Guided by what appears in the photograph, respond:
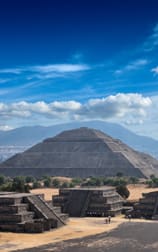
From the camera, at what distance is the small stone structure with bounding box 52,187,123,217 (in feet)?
217

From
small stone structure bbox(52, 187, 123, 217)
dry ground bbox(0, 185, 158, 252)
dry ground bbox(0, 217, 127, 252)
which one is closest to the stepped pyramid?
small stone structure bbox(52, 187, 123, 217)

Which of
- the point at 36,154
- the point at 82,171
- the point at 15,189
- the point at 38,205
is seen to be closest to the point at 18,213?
the point at 38,205

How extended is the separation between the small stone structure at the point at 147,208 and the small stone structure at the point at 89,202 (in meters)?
3.15

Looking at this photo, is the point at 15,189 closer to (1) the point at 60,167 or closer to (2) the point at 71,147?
(1) the point at 60,167

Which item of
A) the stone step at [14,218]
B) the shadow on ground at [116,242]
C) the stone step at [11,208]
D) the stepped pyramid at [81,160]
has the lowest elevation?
the shadow on ground at [116,242]

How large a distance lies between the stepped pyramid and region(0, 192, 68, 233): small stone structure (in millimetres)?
104987

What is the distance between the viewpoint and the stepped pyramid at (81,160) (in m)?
166

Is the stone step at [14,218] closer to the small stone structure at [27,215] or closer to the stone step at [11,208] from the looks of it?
the small stone structure at [27,215]

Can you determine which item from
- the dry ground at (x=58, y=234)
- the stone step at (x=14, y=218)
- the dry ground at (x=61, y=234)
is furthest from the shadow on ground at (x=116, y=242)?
the stone step at (x=14, y=218)

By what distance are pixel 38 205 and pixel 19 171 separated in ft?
380

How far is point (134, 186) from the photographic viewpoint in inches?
4727

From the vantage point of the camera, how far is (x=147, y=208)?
65.0m

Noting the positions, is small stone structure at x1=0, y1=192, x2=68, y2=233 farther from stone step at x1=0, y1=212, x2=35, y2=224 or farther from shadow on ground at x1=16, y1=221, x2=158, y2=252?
shadow on ground at x1=16, y1=221, x2=158, y2=252

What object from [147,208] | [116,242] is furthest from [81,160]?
[116,242]
